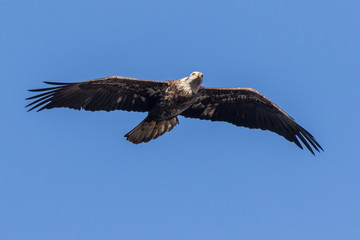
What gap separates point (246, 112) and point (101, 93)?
3664 mm

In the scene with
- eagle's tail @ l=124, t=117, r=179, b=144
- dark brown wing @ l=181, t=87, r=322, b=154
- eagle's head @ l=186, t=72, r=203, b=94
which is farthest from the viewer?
dark brown wing @ l=181, t=87, r=322, b=154

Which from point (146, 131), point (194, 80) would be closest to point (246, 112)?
point (194, 80)

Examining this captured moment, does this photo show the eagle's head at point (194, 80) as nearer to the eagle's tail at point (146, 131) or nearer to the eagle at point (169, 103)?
the eagle at point (169, 103)

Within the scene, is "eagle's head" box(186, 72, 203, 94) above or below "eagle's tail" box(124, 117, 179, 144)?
above

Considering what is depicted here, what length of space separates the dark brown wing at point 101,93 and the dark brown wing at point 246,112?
1.35 metres

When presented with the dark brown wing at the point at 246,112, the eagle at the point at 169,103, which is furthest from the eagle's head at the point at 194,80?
the dark brown wing at the point at 246,112

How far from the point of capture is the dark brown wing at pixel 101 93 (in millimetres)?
14469

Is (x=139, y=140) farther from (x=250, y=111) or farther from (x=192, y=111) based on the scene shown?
(x=250, y=111)

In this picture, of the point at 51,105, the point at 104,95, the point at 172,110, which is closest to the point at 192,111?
the point at 172,110

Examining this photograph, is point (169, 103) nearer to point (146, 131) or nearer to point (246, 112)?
point (146, 131)

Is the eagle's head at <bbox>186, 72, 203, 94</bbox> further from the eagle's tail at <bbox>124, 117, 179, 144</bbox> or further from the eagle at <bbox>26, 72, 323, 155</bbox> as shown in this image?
the eagle's tail at <bbox>124, 117, 179, 144</bbox>

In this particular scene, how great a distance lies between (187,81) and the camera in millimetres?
14375

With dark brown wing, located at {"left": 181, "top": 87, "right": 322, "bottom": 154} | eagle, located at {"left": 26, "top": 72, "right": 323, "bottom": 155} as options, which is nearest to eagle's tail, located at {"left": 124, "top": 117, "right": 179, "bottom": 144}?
eagle, located at {"left": 26, "top": 72, "right": 323, "bottom": 155}

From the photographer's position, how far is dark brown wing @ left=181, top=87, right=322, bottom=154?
15477mm
